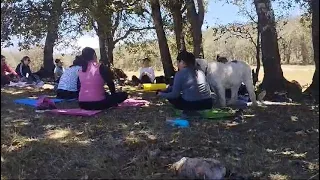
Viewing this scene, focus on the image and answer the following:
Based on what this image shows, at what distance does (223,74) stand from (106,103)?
2186mm

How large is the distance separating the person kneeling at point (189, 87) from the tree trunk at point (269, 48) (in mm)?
3106

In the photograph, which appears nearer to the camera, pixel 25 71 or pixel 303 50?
pixel 25 71

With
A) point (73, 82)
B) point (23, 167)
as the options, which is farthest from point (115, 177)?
point (73, 82)

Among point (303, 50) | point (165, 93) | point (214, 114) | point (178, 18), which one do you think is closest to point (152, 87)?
point (178, 18)

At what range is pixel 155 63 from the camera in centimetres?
3172

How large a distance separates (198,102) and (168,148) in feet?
7.56

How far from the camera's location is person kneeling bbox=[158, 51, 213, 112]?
7.30 metres

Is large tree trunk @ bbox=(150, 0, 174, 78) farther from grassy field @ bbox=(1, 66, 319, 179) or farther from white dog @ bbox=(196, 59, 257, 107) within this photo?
grassy field @ bbox=(1, 66, 319, 179)

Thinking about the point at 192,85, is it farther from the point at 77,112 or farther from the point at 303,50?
the point at 303,50

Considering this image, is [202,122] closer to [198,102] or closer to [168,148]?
[198,102]

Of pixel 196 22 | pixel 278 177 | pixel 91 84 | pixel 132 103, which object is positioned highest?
pixel 196 22

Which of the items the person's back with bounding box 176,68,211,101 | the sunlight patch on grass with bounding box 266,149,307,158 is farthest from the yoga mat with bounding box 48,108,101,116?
the sunlight patch on grass with bounding box 266,149,307,158

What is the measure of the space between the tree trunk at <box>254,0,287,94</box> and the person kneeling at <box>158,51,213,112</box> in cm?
311

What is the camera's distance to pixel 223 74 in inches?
327
